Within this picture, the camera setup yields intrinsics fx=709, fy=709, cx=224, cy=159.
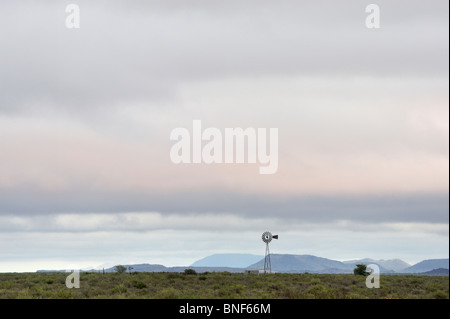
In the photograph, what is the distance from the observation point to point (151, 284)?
232 ft

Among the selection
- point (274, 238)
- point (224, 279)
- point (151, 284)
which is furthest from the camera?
point (274, 238)

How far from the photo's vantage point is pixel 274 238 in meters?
88.6

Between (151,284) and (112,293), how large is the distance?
7380 millimetres
